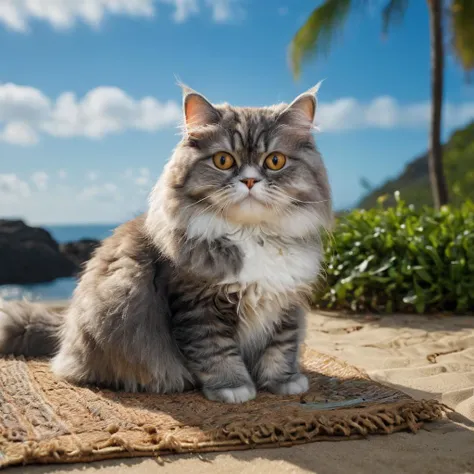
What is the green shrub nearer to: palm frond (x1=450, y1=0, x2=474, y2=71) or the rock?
the rock

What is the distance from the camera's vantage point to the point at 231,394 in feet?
7.06

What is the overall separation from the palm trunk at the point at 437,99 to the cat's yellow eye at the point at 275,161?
5.69m

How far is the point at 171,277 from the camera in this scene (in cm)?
223

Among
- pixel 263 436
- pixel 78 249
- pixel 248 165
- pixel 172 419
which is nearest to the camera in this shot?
pixel 263 436

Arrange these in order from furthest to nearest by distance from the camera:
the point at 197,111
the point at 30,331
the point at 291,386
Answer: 1. the point at 30,331
2. the point at 291,386
3. the point at 197,111

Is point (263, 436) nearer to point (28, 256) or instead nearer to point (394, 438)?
point (394, 438)

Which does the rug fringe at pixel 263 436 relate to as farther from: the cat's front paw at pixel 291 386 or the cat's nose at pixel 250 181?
the cat's nose at pixel 250 181

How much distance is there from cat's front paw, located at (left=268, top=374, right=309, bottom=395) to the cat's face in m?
0.70

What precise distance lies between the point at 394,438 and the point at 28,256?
494cm

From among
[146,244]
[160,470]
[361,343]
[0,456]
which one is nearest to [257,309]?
[146,244]

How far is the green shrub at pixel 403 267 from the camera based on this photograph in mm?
4031

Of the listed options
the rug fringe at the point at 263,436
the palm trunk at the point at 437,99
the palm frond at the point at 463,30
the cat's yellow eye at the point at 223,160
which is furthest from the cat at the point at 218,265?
the palm frond at the point at 463,30

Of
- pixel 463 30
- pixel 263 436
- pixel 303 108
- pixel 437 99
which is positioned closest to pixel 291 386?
pixel 263 436

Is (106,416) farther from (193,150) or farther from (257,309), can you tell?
(193,150)
